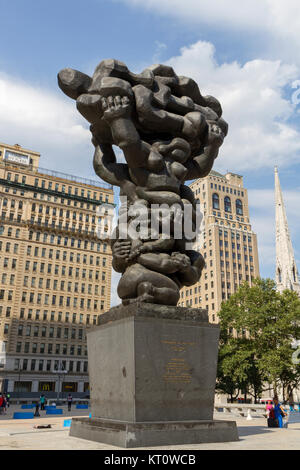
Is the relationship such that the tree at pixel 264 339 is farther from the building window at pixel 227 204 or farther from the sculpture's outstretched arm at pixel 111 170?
the building window at pixel 227 204

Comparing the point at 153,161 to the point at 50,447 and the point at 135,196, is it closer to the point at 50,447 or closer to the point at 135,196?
the point at 135,196

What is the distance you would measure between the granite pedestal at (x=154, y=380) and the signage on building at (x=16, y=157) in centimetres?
9730

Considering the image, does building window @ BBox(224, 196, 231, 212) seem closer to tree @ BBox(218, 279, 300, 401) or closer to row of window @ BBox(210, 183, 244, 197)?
row of window @ BBox(210, 183, 244, 197)

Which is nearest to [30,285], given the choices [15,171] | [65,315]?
[65,315]

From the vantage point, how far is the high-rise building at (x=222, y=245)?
358 ft

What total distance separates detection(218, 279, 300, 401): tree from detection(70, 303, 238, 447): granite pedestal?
3501 centimetres

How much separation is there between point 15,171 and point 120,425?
314ft

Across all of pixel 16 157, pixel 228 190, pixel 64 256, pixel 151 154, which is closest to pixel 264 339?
pixel 151 154

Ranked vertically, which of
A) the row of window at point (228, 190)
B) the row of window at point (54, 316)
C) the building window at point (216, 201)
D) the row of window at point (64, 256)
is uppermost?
the row of window at point (228, 190)

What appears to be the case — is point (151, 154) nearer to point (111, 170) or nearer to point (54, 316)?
point (111, 170)

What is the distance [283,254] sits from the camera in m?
134

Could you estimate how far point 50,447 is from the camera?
7.15m

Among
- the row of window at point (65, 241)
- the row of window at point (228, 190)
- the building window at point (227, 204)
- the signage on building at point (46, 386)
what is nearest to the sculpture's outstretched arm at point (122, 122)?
the signage on building at point (46, 386)

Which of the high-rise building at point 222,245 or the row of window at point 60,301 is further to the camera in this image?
the high-rise building at point 222,245
